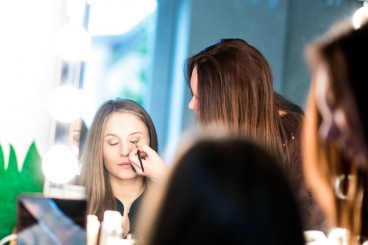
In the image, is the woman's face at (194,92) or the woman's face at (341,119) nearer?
the woman's face at (341,119)

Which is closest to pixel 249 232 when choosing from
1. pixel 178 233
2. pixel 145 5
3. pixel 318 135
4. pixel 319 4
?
pixel 178 233

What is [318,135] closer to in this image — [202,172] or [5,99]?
[202,172]

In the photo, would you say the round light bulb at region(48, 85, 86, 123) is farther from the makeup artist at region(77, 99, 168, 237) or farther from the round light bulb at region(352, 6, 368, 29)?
the round light bulb at region(352, 6, 368, 29)

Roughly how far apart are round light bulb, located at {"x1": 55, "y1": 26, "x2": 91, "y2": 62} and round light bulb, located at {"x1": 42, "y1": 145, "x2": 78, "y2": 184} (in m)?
0.20

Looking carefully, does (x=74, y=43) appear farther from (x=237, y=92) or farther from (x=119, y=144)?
(x=237, y=92)

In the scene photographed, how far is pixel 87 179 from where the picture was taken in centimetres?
150

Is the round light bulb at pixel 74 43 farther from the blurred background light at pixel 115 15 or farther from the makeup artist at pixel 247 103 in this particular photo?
the makeup artist at pixel 247 103

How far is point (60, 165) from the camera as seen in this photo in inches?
59.3

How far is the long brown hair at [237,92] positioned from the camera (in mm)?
1503

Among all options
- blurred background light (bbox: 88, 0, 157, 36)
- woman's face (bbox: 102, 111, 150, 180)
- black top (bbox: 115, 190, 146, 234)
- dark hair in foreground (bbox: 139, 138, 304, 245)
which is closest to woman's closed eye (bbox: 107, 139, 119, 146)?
woman's face (bbox: 102, 111, 150, 180)

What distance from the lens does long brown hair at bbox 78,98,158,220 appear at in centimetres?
149

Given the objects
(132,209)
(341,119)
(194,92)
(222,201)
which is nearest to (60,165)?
(132,209)

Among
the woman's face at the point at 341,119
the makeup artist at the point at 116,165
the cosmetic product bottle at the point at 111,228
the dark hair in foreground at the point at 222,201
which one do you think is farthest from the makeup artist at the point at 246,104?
the dark hair in foreground at the point at 222,201

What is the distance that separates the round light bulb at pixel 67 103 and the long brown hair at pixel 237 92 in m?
0.25
